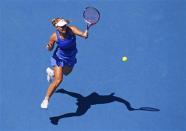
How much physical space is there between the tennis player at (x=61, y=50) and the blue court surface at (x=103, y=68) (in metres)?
0.43

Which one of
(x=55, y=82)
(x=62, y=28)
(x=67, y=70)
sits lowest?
(x=55, y=82)

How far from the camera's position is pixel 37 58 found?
8.83m

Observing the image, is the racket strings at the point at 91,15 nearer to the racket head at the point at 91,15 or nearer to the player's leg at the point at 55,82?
the racket head at the point at 91,15

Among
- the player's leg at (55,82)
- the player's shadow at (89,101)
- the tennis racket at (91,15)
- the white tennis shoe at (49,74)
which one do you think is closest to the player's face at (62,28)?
the tennis racket at (91,15)

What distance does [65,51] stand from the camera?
305 inches

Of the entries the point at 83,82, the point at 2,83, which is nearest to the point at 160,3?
the point at 83,82

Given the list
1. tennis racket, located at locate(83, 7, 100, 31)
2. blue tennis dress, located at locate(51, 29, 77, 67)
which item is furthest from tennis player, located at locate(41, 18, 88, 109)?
tennis racket, located at locate(83, 7, 100, 31)

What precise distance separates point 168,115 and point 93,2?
2.58 m

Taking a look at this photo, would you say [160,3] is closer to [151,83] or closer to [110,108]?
[151,83]

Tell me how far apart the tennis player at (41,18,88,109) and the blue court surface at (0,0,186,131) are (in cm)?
43

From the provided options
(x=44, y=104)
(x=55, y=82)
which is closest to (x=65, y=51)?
(x=55, y=82)

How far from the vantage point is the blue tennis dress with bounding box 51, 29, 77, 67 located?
299 inches

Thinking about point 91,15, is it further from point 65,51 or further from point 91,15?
point 65,51

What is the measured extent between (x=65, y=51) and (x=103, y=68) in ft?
3.71
